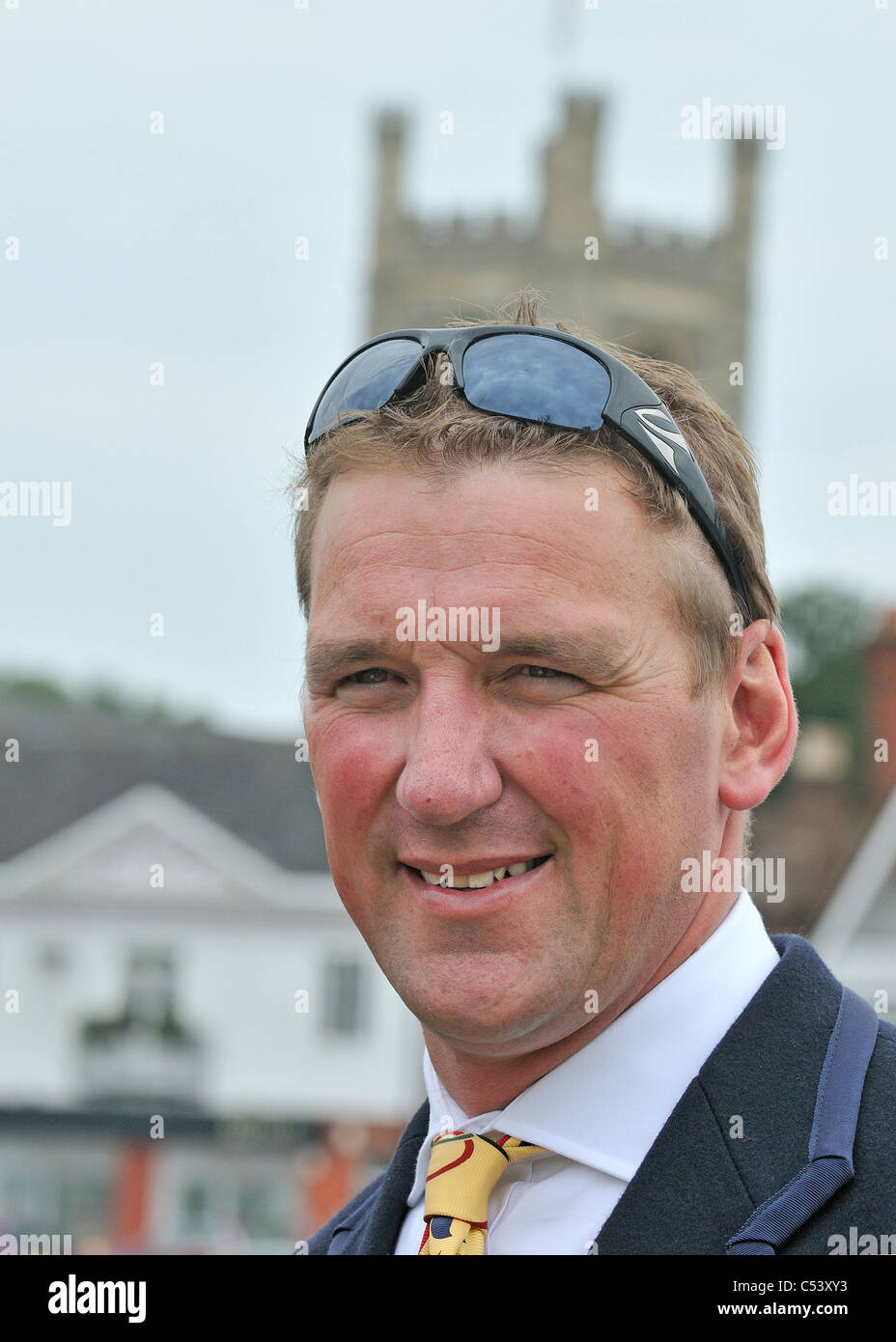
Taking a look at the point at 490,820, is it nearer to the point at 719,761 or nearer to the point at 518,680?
the point at 518,680

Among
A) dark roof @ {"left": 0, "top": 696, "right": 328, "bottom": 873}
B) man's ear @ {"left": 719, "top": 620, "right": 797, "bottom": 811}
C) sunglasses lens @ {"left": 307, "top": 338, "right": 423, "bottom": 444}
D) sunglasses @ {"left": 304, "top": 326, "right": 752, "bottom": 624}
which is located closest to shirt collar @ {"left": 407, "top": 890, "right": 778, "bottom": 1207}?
man's ear @ {"left": 719, "top": 620, "right": 797, "bottom": 811}

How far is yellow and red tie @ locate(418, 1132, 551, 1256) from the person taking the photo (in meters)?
2.62

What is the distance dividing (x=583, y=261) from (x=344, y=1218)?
52.4m

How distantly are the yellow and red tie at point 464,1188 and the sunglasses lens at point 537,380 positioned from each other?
1.03 meters

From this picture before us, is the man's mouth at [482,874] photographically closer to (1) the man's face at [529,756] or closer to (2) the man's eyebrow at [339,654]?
(1) the man's face at [529,756]

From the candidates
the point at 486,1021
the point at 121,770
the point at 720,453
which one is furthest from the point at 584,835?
the point at 121,770

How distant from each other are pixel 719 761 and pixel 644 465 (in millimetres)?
430

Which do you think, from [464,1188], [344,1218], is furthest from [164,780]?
[464,1188]

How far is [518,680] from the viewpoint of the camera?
8.23 ft

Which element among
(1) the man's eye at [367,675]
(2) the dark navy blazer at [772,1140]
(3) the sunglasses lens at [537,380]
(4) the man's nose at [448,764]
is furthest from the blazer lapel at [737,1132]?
(3) the sunglasses lens at [537,380]

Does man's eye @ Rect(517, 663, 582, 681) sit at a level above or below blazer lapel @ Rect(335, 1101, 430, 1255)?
above

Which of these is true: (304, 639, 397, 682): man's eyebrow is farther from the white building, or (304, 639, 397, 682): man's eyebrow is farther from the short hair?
the white building

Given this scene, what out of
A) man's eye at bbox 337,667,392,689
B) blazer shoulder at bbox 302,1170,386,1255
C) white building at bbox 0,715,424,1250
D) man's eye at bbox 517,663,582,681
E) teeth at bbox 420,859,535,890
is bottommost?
white building at bbox 0,715,424,1250

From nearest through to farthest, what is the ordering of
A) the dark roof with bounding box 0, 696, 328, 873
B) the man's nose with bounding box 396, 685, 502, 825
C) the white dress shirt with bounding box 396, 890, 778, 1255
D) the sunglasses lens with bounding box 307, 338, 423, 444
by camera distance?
the man's nose with bounding box 396, 685, 502, 825, the white dress shirt with bounding box 396, 890, 778, 1255, the sunglasses lens with bounding box 307, 338, 423, 444, the dark roof with bounding box 0, 696, 328, 873
